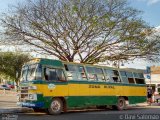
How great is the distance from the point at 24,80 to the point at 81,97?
362cm

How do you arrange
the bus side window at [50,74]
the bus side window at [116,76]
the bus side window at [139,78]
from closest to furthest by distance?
the bus side window at [50,74], the bus side window at [116,76], the bus side window at [139,78]

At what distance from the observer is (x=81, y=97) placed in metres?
20.9

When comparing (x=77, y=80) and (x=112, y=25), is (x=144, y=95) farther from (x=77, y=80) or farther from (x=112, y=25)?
(x=77, y=80)

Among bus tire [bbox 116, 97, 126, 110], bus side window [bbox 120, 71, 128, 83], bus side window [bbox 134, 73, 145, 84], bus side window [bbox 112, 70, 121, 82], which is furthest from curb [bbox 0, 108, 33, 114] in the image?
bus side window [bbox 134, 73, 145, 84]

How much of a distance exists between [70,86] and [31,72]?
2412 mm

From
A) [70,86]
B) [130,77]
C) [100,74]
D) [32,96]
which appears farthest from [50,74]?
[130,77]

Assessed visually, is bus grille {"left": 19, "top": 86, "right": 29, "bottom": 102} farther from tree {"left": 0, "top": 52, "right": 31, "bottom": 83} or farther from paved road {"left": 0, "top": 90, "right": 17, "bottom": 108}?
tree {"left": 0, "top": 52, "right": 31, "bottom": 83}

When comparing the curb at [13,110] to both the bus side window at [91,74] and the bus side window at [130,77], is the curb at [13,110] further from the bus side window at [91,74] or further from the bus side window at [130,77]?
the bus side window at [130,77]

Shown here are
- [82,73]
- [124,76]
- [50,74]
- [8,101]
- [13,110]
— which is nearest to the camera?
[50,74]

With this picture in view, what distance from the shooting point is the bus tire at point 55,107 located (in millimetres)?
18786

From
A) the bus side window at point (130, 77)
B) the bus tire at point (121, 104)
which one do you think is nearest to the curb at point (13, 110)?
the bus tire at point (121, 104)

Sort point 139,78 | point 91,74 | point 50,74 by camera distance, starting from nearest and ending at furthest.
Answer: point 50,74, point 91,74, point 139,78

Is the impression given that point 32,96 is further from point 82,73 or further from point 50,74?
point 82,73

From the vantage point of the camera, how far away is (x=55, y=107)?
62.6 ft
